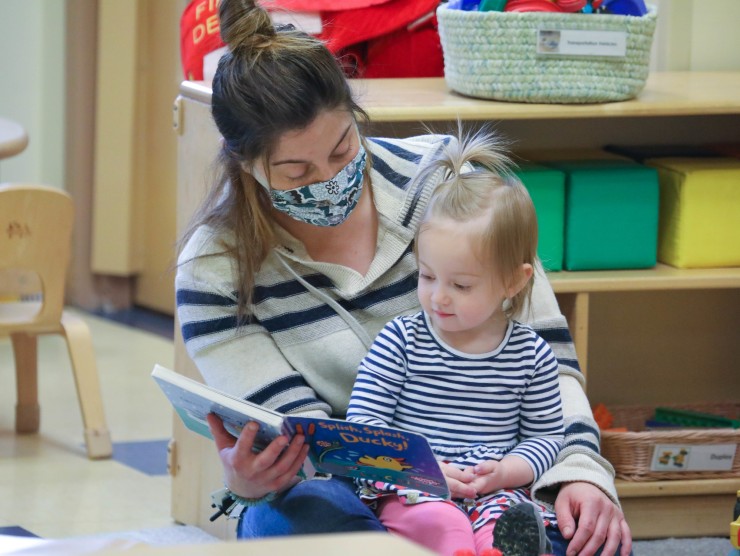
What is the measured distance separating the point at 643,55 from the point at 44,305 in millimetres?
1550

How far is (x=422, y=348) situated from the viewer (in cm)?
163

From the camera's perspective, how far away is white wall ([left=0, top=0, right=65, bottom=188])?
164 inches

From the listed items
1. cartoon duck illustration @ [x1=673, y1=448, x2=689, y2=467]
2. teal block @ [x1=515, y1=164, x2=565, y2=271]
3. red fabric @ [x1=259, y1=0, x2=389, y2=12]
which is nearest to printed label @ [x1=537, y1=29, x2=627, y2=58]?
teal block @ [x1=515, y1=164, x2=565, y2=271]

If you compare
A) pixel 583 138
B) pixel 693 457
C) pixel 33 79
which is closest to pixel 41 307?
pixel 583 138

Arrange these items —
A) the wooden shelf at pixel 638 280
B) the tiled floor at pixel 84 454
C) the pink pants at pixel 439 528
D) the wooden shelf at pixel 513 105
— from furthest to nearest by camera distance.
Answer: the tiled floor at pixel 84 454 → the wooden shelf at pixel 638 280 → the wooden shelf at pixel 513 105 → the pink pants at pixel 439 528

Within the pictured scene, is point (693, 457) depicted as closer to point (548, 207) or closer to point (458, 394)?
point (548, 207)

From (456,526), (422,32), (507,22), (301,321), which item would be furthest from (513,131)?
(456,526)

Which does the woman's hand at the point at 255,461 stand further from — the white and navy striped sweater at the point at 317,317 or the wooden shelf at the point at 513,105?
the wooden shelf at the point at 513,105

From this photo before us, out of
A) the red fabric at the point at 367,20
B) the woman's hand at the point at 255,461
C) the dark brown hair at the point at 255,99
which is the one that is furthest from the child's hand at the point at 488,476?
the red fabric at the point at 367,20

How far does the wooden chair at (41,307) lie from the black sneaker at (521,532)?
163cm

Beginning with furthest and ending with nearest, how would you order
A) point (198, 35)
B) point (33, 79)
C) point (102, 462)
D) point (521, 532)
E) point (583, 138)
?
point (33, 79)
point (102, 462)
point (583, 138)
point (198, 35)
point (521, 532)

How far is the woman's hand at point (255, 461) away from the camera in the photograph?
147cm

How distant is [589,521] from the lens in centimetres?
156

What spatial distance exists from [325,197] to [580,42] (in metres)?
0.65
